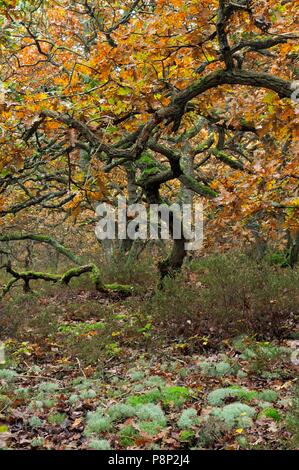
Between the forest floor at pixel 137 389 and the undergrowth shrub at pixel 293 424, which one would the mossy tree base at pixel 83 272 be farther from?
the undergrowth shrub at pixel 293 424

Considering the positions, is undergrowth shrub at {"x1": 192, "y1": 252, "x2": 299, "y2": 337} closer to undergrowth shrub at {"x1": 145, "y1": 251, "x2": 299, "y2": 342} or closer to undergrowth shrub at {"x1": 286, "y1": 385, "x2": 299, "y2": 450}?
undergrowth shrub at {"x1": 145, "y1": 251, "x2": 299, "y2": 342}

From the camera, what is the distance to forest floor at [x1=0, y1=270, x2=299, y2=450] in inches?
209

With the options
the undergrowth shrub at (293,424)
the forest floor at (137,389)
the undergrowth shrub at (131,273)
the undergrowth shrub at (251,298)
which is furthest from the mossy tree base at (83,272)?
the undergrowth shrub at (293,424)

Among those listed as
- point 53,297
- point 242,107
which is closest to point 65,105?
point 242,107

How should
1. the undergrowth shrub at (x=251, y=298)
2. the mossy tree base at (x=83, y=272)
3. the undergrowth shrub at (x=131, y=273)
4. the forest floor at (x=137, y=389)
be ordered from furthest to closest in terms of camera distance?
1. the undergrowth shrub at (x=131, y=273)
2. the mossy tree base at (x=83, y=272)
3. the undergrowth shrub at (x=251, y=298)
4. the forest floor at (x=137, y=389)

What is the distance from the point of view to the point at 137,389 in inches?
271

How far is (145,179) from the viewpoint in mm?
12031

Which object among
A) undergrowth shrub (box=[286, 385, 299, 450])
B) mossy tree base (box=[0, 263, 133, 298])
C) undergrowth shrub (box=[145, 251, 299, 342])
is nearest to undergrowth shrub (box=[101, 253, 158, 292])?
mossy tree base (box=[0, 263, 133, 298])

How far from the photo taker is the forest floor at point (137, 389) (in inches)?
209

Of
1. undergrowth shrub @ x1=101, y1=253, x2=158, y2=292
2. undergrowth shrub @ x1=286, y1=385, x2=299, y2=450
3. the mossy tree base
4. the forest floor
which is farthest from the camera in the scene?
undergrowth shrub @ x1=101, y1=253, x2=158, y2=292

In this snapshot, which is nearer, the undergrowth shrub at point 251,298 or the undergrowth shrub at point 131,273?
the undergrowth shrub at point 251,298

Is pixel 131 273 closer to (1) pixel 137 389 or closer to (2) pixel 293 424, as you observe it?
(1) pixel 137 389

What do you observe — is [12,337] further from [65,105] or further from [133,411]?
[65,105]

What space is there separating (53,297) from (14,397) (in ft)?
21.6
